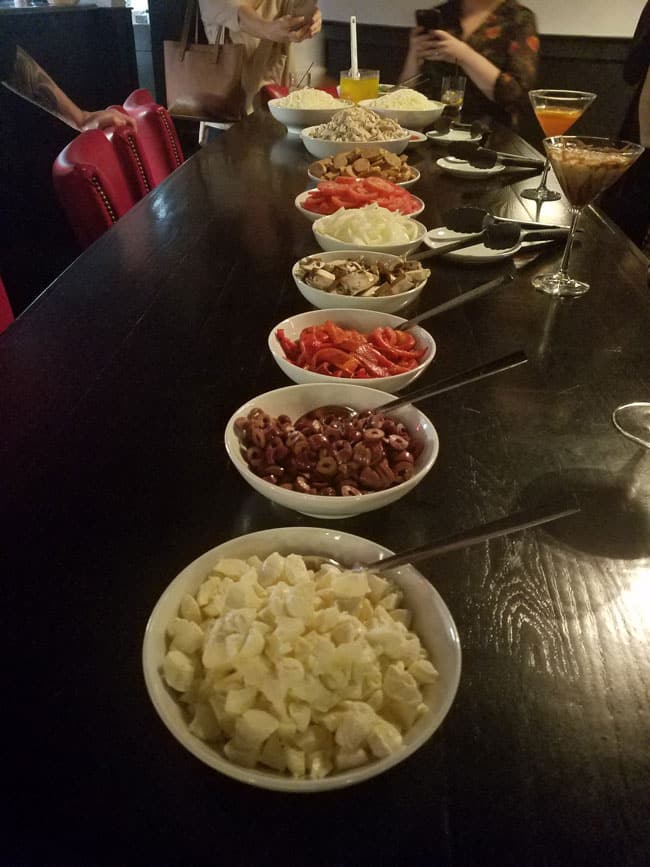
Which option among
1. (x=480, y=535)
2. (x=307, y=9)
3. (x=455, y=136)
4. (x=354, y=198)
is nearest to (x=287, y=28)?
(x=307, y=9)

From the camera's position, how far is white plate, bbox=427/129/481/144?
2666 millimetres

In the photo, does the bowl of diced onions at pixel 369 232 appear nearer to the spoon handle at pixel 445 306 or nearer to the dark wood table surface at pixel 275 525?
the dark wood table surface at pixel 275 525

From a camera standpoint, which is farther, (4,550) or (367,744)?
(4,550)

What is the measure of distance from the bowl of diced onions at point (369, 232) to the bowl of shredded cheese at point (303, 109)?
56.5 inches

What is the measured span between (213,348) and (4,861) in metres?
0.86

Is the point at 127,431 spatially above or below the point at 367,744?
below

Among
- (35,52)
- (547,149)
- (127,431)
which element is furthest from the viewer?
(35,52)

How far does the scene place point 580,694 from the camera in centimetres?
61

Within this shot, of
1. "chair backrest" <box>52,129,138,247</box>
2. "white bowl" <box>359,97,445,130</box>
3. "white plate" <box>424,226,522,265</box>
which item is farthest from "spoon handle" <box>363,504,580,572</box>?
"white bowl" <box>359,97,445,130</box>

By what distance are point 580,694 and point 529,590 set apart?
13 centimetres

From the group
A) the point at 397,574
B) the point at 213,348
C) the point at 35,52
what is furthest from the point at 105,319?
the point at 35,52

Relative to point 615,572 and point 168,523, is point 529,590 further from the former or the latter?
point 168,523

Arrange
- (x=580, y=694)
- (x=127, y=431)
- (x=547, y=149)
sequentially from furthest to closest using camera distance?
(x=547, y=149), (x=127, y=431), (x=580, y=694)

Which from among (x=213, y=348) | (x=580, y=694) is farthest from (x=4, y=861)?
(x=213, y=348)
